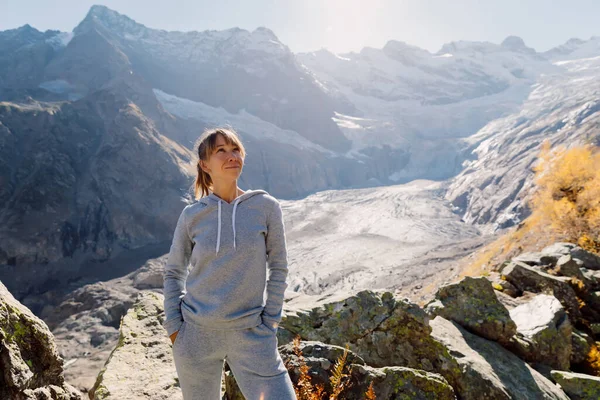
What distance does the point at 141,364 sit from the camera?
14.8ft

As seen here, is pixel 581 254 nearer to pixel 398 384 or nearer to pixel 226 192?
pixel 398 384

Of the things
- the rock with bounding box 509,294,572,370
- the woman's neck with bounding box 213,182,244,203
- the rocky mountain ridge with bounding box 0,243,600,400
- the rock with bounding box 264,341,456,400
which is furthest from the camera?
the rock with bounding box 509,294,572,370

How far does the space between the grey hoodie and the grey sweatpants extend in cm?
7

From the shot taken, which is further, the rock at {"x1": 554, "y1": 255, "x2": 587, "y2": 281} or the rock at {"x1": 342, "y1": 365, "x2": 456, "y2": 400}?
the rock at {"x1": 554, "y1": 255, "x2": 587, "y2": 281}

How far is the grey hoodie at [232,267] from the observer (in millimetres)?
2713

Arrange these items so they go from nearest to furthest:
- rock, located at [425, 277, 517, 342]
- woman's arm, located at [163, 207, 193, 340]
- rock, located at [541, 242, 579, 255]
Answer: woman's arm, located at [163, 207, 193, 340]
rock, located at [425, 277, 517, 342]
rock, located at [541, 242, 579, 255]

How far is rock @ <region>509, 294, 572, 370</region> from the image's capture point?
632cm

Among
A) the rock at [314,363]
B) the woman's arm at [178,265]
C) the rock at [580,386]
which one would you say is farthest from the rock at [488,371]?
the woman's arm at [178,265]

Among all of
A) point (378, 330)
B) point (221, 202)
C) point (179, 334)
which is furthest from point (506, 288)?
point (179, 334)

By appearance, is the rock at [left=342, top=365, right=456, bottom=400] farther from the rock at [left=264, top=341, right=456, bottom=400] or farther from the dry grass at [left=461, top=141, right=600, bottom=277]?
the dry grass at [left=461, top=141, right=600, bottom=277]

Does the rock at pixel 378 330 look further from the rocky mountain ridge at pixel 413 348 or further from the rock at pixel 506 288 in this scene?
the rock at pixel 506 288

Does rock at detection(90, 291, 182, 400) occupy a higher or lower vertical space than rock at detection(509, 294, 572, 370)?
higher

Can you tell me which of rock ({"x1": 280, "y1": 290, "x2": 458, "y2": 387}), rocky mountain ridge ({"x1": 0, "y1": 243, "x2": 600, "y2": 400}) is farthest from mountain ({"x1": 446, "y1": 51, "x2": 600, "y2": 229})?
rock ({"x1": 280, "y1": 290, "x2": 458, "y2": 387})

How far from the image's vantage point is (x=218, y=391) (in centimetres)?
284
